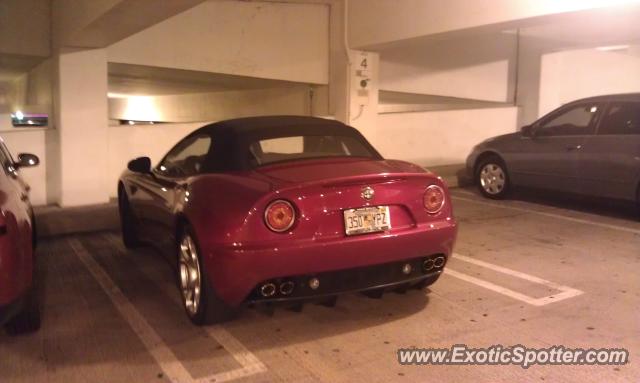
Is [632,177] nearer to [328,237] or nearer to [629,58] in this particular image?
[328,237]

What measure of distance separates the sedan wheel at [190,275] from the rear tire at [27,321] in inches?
37.0

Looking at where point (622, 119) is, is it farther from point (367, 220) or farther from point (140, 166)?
point (140, 166)

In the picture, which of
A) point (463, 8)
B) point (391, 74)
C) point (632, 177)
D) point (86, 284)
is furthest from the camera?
point (391, 74)

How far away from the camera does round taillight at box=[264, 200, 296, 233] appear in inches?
139

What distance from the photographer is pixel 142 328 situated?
4.03 metres

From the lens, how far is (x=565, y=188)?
7789 millimetres

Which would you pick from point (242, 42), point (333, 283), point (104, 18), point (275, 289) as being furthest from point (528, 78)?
point (275, 289)

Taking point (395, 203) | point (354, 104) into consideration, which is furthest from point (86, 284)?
point (354, 104)

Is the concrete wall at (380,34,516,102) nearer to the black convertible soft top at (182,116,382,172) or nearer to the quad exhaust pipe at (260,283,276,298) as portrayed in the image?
the black convertible soft top at (182,116,382,172)

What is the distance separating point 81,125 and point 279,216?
16.3 ft

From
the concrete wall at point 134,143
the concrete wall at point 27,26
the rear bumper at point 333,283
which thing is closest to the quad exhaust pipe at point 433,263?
the rear bumper at point 333,283

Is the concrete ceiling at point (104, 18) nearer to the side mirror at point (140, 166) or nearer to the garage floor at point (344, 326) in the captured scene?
the side mirror at point (140, 166)

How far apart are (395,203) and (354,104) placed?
6021 millimetres

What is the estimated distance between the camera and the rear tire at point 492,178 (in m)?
8.59
